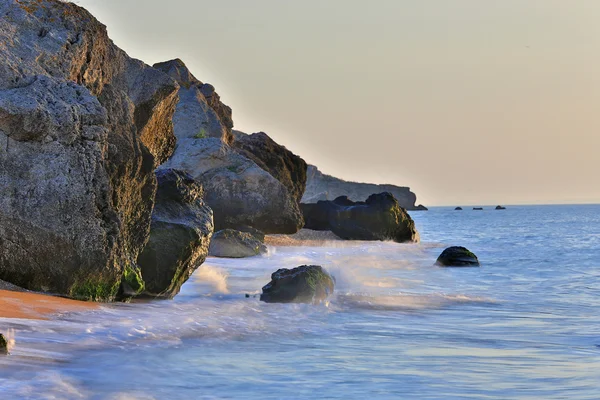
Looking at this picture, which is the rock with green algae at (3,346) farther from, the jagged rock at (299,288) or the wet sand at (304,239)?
the wet sand at (304,239)

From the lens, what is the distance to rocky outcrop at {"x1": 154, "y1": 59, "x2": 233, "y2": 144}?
34.1m

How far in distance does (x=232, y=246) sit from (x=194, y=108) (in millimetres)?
12873

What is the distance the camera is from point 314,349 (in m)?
8.70

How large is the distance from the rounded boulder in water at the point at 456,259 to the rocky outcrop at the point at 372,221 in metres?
15.2

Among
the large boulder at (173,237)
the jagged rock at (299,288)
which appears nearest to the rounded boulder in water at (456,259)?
the jagged rock at (299,288)

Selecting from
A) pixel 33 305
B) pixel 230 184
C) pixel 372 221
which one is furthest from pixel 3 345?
pixel 372 221

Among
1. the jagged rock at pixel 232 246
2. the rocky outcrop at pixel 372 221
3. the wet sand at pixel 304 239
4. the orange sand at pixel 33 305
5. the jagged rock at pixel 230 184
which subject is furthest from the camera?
the rocky outcrop at pixel 372 221

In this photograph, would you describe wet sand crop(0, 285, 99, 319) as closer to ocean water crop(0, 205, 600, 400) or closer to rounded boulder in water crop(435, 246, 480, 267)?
ocean water crop(0, 205, 600, 400)

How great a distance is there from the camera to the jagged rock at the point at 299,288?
1280 centimetres

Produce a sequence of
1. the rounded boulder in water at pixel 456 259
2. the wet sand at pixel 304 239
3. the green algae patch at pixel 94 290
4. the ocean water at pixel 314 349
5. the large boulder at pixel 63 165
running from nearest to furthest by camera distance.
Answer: the ocean water at pixel 314 349
the large boulder at pixel 63 165
the green algae patch at pixel 94 290
the rounded boulder in water at pixel 456 259
the wet sand at pixel 304 239

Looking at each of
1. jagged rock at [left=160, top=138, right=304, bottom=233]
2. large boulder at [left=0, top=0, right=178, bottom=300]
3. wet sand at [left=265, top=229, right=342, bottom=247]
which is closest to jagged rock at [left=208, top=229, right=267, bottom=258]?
wet sand at [left=265, top=229, right=342, bottom=247]

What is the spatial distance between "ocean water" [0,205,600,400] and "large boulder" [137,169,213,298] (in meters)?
0.47

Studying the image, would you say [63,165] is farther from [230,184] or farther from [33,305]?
[230,184]

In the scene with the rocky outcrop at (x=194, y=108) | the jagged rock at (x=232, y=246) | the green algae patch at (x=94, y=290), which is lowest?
the green algae patch at (x=94, y=290)
